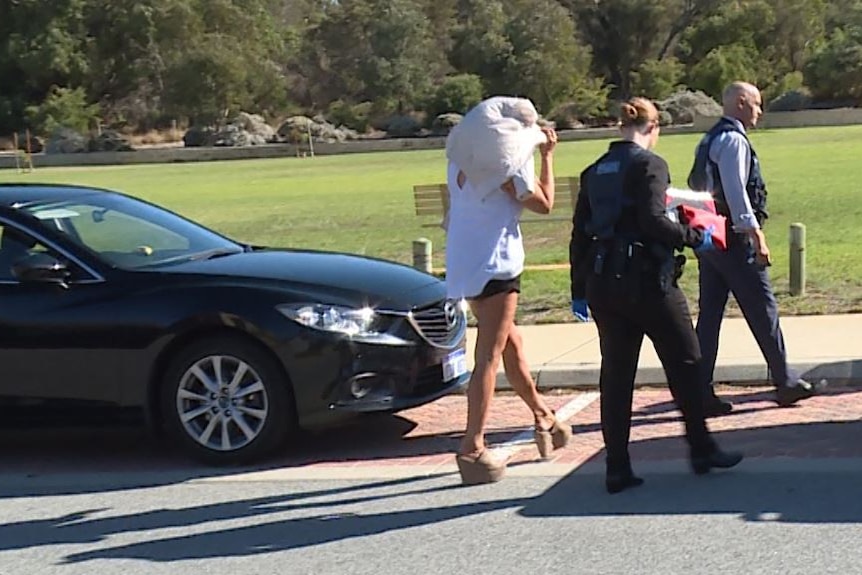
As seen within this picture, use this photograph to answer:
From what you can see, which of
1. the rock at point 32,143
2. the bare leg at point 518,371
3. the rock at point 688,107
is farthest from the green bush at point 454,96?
the bare leg at point 518,371

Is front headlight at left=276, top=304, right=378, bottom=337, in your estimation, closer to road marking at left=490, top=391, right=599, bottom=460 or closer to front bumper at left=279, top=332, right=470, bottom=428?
front bumper at left=279, top=332, right=470, bottom=428

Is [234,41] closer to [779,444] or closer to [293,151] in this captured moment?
[293,151]

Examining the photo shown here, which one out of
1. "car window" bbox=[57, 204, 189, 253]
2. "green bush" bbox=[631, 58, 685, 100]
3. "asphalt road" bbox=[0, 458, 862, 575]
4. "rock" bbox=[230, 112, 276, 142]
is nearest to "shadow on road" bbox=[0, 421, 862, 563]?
"asphalt road" bbox=[0, 458, 862, 575]

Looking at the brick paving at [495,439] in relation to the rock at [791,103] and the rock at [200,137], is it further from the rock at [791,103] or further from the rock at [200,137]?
the rock at [791,103]

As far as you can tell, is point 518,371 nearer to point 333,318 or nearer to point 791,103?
point 333,318

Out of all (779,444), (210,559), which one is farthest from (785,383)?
(210,559)

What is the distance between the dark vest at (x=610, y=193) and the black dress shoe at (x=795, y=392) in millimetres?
2334

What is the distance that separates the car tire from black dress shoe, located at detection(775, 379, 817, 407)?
2.92 m

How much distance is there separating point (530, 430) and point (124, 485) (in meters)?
2.38

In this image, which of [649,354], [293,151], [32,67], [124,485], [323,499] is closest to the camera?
[323,499]

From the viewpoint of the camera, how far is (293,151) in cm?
6269

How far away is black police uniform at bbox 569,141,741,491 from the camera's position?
5746 mm

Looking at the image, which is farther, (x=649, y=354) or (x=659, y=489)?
(x=649, y=354)

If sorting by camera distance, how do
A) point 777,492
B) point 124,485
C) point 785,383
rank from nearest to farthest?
point 777,492 → point 124,485 → point 785,383
